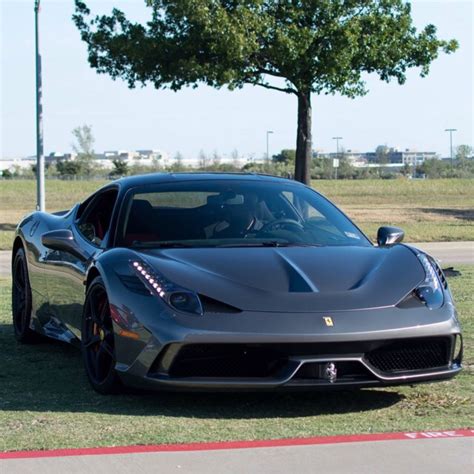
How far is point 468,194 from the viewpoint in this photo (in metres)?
50.7

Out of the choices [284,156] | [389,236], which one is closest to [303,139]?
[389,236]

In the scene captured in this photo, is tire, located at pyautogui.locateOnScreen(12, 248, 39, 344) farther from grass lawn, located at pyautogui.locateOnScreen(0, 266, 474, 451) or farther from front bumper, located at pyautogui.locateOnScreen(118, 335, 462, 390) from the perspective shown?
front bumper, located at pyautogui.locateOnScreen(118, 335, 462, 390)

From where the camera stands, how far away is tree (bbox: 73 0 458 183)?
71.5 ft

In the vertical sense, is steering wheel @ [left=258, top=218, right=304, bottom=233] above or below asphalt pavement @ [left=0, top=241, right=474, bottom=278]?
above

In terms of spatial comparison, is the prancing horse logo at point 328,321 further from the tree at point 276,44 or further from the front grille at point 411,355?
the tree at point 276,44

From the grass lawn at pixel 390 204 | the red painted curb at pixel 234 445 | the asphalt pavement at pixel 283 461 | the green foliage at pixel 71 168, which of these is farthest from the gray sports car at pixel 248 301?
the green foliage at pixel 71 168

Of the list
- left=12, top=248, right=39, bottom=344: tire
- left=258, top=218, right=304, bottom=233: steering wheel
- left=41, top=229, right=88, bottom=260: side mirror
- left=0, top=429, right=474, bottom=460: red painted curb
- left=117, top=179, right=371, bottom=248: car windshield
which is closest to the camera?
left=0, top=429, right=474, bottom=460: red painted curb

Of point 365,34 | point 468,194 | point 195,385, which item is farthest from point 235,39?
point 468,194

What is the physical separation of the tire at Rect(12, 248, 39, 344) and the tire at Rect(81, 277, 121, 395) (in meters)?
1.74

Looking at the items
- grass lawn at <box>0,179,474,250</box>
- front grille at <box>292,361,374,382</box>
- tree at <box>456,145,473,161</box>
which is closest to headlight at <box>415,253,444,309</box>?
front grille at <box>292,361,374,382</box>

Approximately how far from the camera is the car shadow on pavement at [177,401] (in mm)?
5191

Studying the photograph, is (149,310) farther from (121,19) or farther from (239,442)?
(121,19)

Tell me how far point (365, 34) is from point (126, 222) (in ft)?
57.1

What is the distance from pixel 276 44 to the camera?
2183 cm
